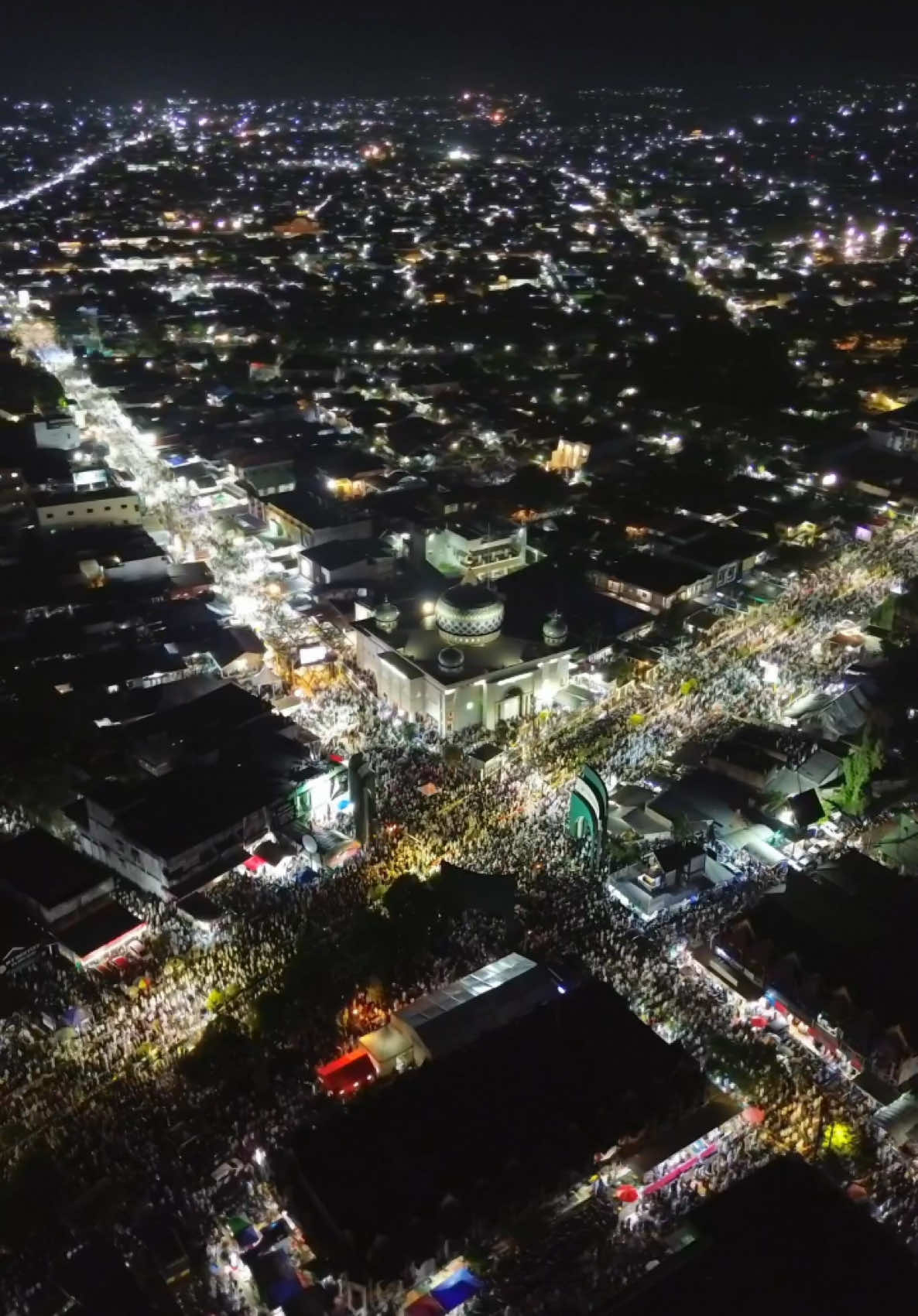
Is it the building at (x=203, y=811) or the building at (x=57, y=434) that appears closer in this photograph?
the building at (x=203, y=811)

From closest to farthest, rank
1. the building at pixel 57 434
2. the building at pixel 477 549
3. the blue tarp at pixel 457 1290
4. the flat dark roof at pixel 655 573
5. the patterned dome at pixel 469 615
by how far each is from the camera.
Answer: the blue tarp at pixel 457 1290, the patterned dome at pixel 469 615, the flat dark roof at pixel 655 573, the building at pixel 477 549, the building at pixel 57 434

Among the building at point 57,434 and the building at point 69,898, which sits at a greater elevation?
the building at point 69,898

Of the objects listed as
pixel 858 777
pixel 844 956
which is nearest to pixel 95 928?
pixel 844 956

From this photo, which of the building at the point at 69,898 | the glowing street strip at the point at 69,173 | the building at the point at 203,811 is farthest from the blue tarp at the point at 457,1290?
the glowing street strip at the point at 69,173

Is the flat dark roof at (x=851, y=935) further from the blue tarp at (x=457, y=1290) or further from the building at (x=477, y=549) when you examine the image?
the building at (x=477, y=549)

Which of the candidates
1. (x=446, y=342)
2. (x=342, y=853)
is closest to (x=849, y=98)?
(x=446, y=342)
